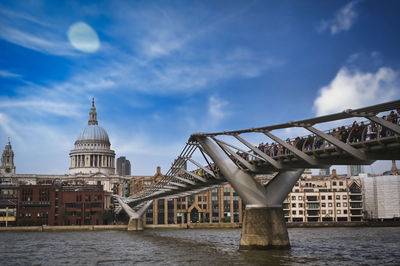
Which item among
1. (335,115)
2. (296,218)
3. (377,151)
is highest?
(335,115)

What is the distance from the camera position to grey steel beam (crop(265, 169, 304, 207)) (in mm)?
45438

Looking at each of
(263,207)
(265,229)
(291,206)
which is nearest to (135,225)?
(291,206)

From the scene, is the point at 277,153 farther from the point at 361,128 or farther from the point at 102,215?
the point at 102,215

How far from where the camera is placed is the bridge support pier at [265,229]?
4488 cm

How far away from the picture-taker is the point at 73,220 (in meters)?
124

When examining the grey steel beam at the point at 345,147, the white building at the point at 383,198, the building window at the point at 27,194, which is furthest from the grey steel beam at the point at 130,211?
the grey steel beam at the point at 345,147

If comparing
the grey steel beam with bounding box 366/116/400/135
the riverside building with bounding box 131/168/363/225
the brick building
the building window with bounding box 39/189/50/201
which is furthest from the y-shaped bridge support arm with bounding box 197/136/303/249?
the building window with bounding box 39/189/50/201

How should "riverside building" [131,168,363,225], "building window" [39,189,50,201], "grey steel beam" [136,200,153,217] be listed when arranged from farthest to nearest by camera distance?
"riverside building" [131,168,363,225]
"building window" [39,189,50,201]
"grey steel beam" [136,200,153,217]

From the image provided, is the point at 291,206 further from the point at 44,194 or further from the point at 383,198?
the point at 44,194

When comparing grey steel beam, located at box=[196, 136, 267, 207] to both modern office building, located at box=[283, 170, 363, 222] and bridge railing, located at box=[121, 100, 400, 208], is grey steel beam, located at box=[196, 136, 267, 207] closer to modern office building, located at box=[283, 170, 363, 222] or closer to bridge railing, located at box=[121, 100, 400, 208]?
bridge railing, located at box=[121, 100, 400, 208]

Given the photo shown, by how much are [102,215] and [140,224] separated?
82.0 feet

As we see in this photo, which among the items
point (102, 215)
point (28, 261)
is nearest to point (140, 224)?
point (102, 215)

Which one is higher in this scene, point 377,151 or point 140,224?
point 377,151

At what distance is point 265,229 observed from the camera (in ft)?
148
